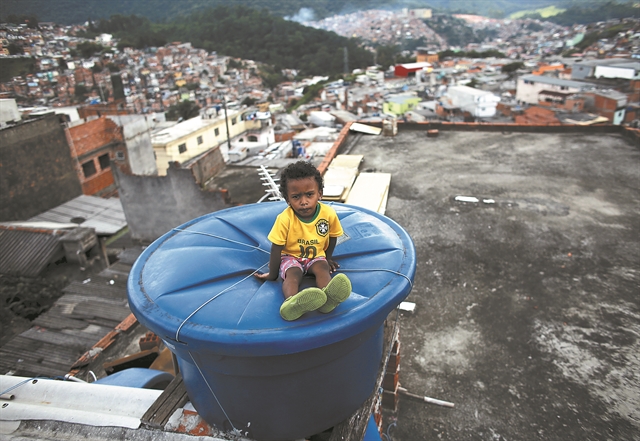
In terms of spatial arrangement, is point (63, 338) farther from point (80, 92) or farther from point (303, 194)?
point (80, 92)

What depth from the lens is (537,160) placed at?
8.03 metres

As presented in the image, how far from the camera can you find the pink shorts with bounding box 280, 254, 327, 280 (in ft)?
7.45

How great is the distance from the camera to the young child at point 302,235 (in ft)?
7.32

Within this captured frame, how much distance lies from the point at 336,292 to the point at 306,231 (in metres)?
0.58

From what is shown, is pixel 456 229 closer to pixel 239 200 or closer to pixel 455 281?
pixel 455 281

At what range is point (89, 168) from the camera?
63.5 ft

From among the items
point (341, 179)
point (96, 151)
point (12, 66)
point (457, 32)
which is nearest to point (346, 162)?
point (341, 179)

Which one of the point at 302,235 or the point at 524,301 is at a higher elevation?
the point at 302,235

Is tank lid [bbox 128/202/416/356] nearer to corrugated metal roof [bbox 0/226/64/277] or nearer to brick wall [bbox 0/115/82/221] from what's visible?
corrugated metal roof [bbox 0/226/64/277]

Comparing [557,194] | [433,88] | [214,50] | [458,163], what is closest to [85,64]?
[458,163]

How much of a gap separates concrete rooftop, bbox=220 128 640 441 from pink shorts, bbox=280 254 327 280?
205 cm

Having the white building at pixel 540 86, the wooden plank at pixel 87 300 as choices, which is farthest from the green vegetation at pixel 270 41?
the wooden plank at pixel 87 300

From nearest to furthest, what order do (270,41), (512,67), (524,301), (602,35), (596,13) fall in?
1. (524,301)
2. (512,67)
3. (602,35)
4. (270,41)
5. (596,13)

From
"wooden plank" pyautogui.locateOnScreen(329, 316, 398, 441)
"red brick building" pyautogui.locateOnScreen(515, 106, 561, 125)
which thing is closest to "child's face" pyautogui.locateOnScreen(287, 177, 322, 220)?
"wooden plank" pyautogui.locateOnScreen(329, 316, 398, 441)
